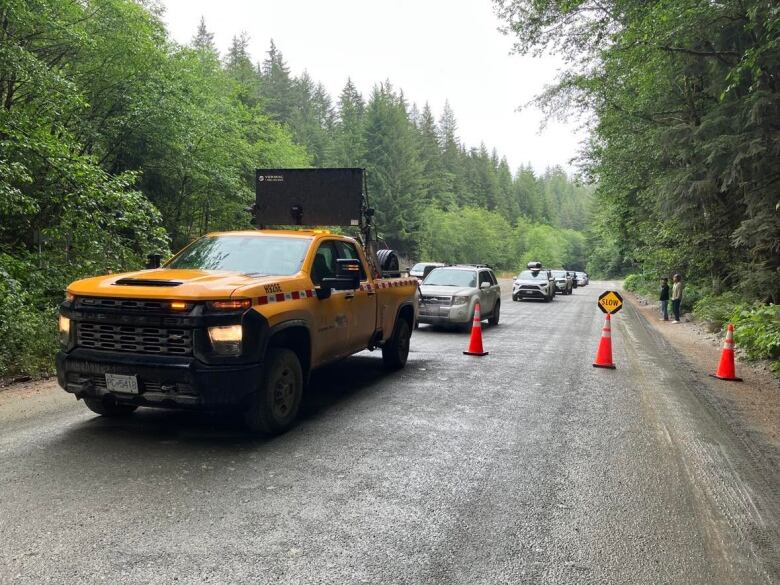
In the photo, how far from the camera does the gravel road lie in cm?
311

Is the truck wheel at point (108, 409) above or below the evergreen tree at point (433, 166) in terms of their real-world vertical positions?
below

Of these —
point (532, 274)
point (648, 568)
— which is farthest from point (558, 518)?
point (532, 274)

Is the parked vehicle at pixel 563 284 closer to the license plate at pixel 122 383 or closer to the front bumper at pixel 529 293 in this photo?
the front bumper at pixel 529 293

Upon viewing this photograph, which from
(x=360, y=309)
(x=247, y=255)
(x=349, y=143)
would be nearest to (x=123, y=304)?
(x=247, y=255)

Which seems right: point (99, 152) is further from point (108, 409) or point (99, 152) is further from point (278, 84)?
point (278, 84)

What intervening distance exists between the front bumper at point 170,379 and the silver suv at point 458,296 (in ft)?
31.3

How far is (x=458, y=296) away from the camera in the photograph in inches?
580

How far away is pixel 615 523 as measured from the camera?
147 inches

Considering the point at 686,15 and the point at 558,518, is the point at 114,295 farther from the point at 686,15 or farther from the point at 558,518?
the point at 686,15

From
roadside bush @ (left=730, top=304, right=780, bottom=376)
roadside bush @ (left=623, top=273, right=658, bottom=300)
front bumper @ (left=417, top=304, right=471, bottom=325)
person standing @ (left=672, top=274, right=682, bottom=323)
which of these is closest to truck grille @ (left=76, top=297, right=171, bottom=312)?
roadside bush @ (left=730, top=304, right=780, bottom=376)

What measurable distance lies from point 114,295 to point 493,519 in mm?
3599

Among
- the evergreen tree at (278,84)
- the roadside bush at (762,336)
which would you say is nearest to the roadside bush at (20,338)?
the roadside bush at (762,336)

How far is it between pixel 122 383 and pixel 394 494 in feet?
8.29

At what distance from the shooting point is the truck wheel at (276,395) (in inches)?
202
